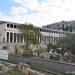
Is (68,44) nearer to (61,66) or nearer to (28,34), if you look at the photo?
(61,66)

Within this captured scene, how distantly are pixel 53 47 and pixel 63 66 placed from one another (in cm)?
2105

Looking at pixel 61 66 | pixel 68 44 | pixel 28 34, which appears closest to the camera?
pixel 61 66

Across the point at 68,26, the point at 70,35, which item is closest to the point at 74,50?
the point at 70,35

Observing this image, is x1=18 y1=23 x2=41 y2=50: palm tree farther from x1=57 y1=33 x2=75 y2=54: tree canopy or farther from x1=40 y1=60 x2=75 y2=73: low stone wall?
x1=40 y1=60 x2=75 y2=73: low stone wall

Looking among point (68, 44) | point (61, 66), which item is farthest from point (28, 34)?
point (61, 66)

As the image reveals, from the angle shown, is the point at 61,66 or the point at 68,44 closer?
the point at 61,66

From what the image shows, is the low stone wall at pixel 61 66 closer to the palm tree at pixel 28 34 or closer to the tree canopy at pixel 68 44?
the tree canopy at pixel 68 44

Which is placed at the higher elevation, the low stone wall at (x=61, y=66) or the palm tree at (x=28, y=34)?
the palm tree at (x=28, y=34)

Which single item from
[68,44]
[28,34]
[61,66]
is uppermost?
[28,34]

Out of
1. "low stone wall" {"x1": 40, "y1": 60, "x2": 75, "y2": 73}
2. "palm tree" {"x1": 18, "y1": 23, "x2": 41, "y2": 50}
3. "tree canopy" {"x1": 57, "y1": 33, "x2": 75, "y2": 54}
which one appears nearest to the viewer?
"low stone wall" {"x1": 40, "y1": 60, "x2": 75, "y2": 73}

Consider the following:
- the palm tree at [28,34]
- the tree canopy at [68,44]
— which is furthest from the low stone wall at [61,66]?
the palm tree at [28,34]

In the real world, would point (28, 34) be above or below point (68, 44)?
above

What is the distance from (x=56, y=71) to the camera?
24.1 metres

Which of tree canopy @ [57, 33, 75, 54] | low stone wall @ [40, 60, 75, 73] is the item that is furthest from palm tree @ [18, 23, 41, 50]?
low stone wall @ [40, 60, 75, 73]
